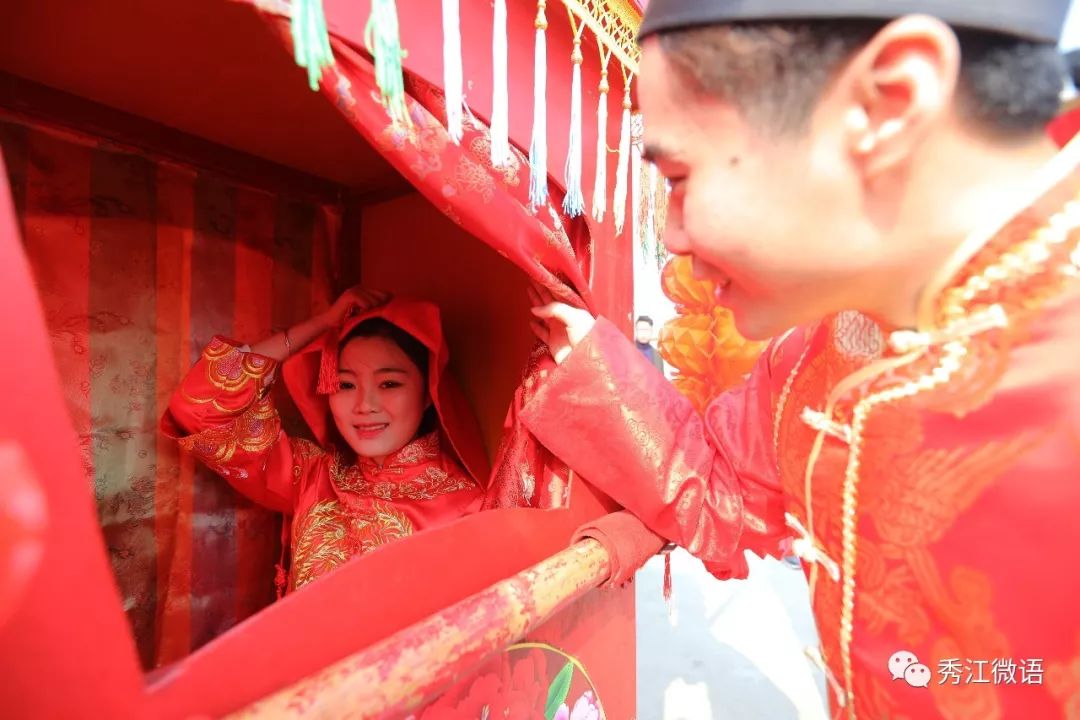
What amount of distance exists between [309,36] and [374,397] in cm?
77

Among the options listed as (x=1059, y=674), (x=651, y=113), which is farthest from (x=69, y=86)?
(x=1059, y=674)

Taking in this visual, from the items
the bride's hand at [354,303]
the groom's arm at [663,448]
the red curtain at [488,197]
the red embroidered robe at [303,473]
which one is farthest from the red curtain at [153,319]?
the groom's arm at [663,448]

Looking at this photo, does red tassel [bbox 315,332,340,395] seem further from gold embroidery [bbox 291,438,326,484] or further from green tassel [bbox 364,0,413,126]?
green tassel [bbox 364,0,413,126]

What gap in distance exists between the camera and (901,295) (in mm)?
445

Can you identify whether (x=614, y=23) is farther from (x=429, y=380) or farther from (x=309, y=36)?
(x=429, y=380)

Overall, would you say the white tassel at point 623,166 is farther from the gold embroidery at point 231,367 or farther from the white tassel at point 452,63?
the gold embroidery at point 231,367

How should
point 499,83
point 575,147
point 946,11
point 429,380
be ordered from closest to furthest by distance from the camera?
point 946,11, point 499,83, point 575,147, point 429,380

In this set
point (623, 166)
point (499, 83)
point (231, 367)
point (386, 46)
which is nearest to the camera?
point (386, 46)

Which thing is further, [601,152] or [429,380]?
[429,380]

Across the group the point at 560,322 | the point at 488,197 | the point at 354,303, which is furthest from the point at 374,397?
the point at 488,197

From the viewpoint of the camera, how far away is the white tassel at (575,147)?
746 millimetres

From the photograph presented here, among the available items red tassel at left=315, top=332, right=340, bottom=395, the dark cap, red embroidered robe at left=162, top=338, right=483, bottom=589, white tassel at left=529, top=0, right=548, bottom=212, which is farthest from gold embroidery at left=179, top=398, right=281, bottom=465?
the dark cap

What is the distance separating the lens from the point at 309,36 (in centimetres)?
45

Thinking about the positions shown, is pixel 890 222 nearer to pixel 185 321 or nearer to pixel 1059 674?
pixel 1059 674
